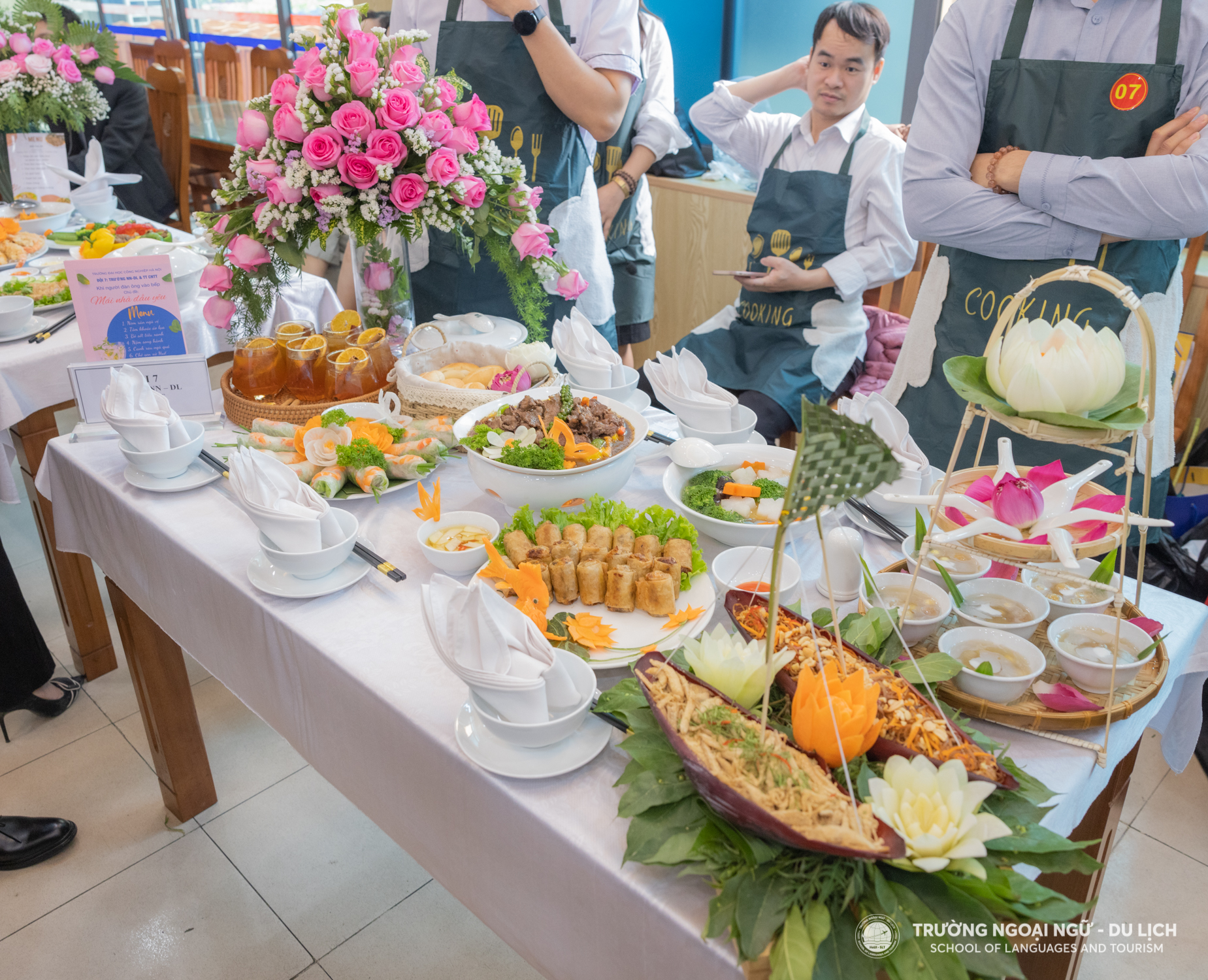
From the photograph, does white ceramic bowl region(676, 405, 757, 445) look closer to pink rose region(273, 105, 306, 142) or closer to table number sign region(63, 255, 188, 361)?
pink rose region(273, 105, 306, 142)

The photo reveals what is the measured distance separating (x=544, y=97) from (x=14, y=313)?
53.4 inches

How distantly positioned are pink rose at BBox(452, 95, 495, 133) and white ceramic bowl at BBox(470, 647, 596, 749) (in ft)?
3.50

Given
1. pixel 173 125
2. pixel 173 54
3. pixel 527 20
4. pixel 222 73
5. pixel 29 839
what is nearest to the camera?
pixel 29 839

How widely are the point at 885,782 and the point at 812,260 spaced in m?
2.15

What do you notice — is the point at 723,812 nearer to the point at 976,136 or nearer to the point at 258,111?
the point at 258,111

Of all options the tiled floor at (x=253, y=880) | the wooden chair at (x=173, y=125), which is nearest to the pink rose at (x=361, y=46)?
the tiled floor at (x=253, y=880)

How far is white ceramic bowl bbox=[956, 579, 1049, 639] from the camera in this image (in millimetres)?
989

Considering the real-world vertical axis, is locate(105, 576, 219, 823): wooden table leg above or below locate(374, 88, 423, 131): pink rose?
below

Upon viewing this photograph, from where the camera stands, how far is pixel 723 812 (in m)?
0.73

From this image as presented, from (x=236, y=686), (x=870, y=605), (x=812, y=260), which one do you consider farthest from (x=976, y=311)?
(x=236, y=686)

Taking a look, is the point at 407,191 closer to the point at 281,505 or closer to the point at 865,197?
the point at 281,505

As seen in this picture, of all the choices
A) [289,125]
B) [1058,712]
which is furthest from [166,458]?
[1058,712]

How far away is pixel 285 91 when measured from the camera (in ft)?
4.83

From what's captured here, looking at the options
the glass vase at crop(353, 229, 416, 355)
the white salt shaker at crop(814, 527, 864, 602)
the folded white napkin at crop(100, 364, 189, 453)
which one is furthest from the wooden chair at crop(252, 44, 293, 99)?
the white salt shaker at crop(814, 527, 864, 602)
